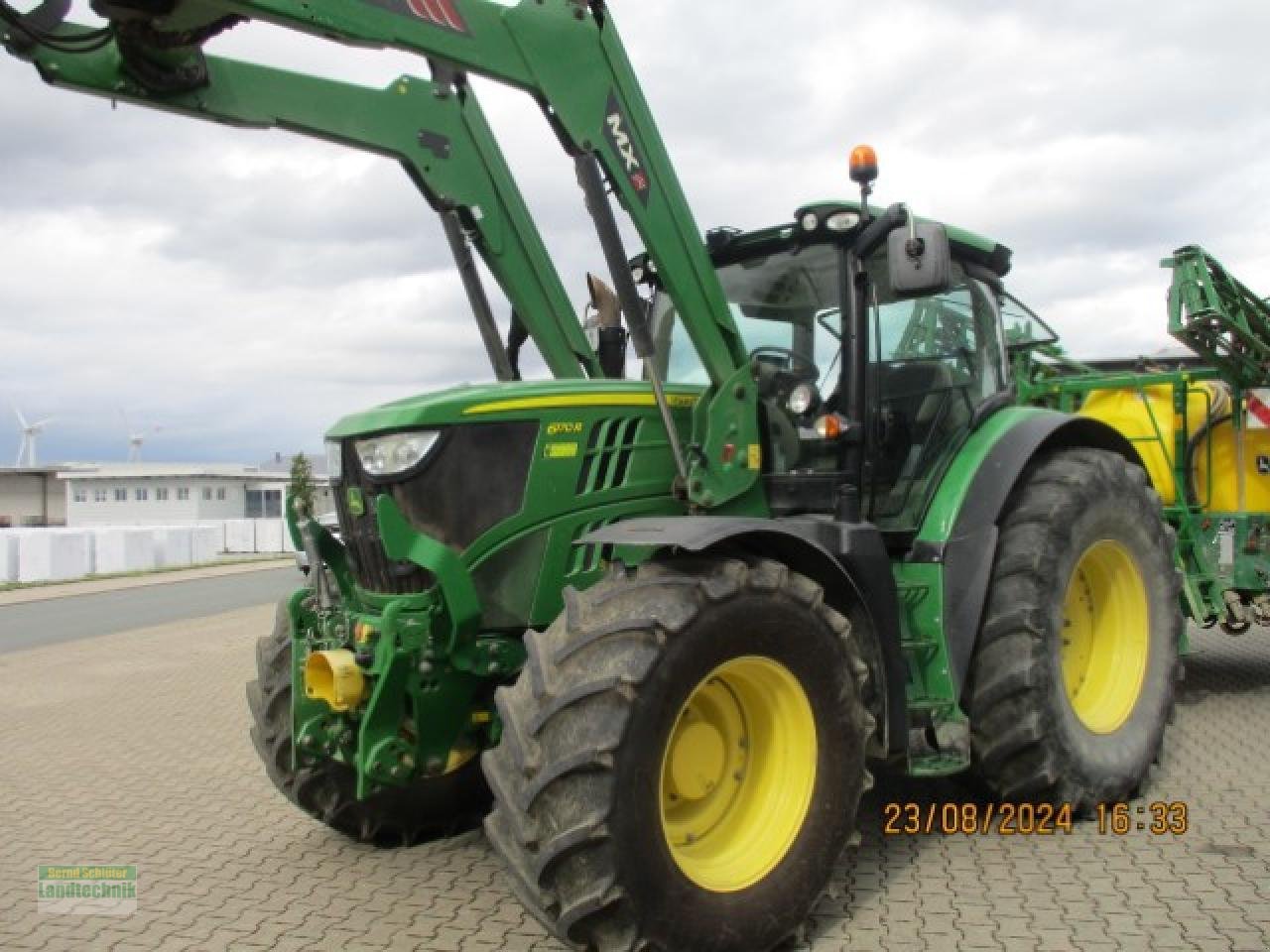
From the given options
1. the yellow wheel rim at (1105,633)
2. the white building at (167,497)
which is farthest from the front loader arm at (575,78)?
the white building at (167,497)

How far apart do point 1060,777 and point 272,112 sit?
13.4ft

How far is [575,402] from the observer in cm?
407

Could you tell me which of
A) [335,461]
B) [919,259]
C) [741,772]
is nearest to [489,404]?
[335,461]

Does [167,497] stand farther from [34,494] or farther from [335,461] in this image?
[335,461]

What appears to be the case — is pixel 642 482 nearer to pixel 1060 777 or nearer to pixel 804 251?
pixel 804 251

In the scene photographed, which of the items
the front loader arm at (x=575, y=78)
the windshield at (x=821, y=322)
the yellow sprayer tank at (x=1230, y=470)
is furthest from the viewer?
the yellow sprayer tank at (x=1230, y=470)

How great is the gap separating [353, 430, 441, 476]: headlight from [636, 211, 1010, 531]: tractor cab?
1262mm

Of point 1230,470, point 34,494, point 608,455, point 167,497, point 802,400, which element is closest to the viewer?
point 608,455

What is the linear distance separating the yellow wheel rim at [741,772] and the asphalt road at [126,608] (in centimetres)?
1058

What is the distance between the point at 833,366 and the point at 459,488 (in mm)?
1749

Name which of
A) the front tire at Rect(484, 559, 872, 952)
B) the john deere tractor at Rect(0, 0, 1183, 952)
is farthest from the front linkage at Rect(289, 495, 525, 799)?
the front tire at Rect(484, 559, 872, 952)

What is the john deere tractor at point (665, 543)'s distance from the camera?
3.24 meters

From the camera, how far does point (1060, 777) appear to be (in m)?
4.46
